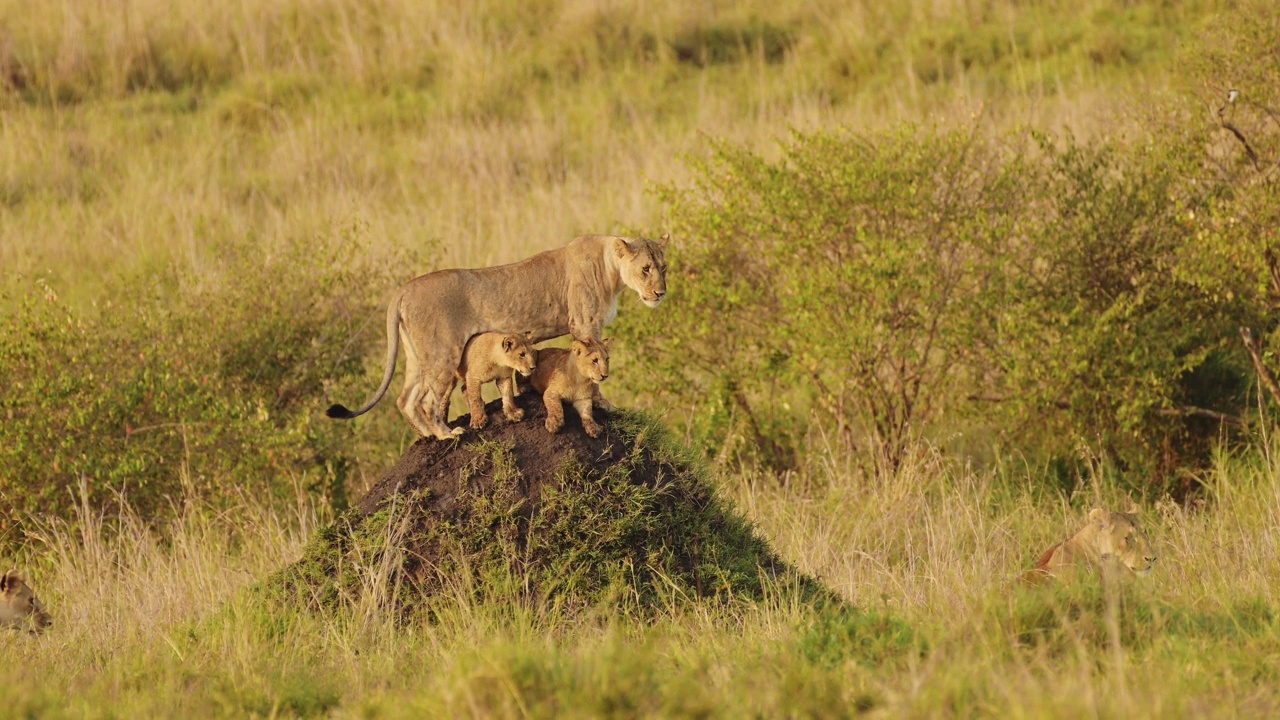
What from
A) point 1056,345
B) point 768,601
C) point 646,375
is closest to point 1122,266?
point 1056,345

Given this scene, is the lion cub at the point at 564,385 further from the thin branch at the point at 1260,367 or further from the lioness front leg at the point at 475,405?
the thin branch at the point at 1260,367

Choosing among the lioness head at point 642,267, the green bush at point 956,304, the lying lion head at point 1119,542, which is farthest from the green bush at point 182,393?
the lying lion head at point 1119,542

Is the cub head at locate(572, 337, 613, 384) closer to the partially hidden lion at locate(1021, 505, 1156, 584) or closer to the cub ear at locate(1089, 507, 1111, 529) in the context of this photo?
the partially hidden lion at locate(1021, 505, 1156, 584)

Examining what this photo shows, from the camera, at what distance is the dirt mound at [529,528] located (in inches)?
305

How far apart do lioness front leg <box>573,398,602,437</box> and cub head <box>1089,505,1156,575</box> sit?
2.41 metres

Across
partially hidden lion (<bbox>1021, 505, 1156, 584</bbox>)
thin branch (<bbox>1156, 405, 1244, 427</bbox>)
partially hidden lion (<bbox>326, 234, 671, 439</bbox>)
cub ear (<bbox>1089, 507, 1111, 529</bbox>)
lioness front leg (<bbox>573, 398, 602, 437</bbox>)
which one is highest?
partially hidden lion (<bbox>326, 234, 671, 439</bbox>)

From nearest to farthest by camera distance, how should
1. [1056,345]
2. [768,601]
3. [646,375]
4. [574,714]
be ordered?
[574,714]
[768,601]
[1056,345]
[646,375]

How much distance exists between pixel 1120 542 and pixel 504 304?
3.16 metres

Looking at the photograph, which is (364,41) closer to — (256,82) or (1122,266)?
(256,82)

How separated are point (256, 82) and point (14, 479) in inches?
486

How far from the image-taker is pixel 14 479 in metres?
11.2

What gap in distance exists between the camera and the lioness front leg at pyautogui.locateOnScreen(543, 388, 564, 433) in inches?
298

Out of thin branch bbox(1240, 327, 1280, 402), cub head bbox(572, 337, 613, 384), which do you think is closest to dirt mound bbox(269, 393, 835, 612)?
cub head bbox(572, 337, 613, 384)

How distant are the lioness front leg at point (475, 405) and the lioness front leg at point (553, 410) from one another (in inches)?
12.0
